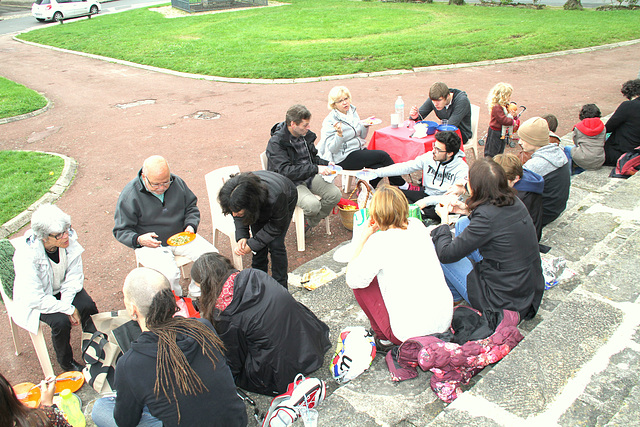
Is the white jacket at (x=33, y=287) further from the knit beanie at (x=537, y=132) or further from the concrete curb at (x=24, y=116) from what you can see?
the concrete curb at (x=24, y=116)

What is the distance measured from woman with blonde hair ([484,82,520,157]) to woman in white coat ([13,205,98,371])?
5.75 meters

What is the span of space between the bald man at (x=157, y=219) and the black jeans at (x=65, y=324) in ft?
2.02

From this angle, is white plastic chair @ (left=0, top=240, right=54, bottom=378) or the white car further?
the white car

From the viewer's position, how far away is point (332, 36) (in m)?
17.6

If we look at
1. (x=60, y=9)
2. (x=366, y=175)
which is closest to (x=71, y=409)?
(x=366, y=175)

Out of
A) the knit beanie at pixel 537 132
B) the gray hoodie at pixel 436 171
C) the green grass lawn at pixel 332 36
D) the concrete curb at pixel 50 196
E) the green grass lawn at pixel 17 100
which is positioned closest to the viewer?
the knit beanie at pixel 537 132

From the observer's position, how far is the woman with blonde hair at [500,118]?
684 cm

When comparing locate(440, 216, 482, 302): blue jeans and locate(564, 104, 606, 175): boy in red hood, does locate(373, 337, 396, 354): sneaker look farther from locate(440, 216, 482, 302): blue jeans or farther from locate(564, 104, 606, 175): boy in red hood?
locate(564, 104, 606, 175): boy in red hood

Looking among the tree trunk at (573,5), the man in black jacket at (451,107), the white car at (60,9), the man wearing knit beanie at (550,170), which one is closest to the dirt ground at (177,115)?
the man in black jacket at (451,107)

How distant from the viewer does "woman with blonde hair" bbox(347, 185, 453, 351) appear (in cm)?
326

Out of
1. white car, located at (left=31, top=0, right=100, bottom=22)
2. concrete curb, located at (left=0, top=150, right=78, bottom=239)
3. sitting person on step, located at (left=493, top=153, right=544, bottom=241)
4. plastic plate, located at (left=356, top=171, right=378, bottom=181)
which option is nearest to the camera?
sitting person on step, located at (left=493, top=153, right=544, bottom=241)

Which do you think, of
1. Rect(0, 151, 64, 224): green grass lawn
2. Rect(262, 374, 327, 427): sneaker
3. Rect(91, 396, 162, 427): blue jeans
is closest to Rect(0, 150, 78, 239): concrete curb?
Rect(0, 151, 64, 224): green grass lawn

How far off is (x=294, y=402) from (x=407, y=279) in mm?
1107

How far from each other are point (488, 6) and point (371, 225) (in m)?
24.6
